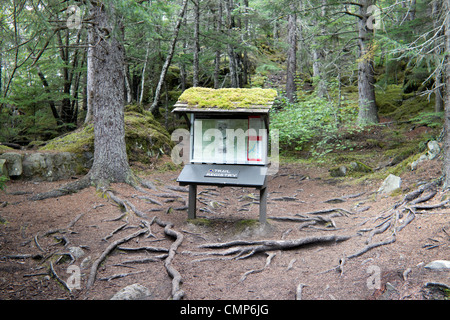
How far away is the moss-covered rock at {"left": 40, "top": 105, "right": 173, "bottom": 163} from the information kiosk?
216 inches

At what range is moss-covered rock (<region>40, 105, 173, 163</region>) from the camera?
10180mm

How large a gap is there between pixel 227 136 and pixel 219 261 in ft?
8.23

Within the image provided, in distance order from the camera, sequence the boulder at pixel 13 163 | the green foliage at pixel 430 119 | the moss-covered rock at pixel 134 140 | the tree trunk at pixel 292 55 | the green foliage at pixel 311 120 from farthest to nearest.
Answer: the tree trunk at pixel 292 55, the green foliage at pixel 311 120, the moss-covered rock at pixel 134 140, the green foliage at pixel 430 119, the boulder at pixel 13 163

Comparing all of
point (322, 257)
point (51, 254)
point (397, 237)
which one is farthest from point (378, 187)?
point (51, 254)

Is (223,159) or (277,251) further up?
(223,159)

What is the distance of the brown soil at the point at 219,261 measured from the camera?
3.69 meters

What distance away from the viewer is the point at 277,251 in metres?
5.07

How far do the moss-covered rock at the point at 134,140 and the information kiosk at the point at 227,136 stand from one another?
216 inches

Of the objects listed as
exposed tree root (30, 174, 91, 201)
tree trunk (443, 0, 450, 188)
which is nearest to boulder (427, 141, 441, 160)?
tree trunk (443, 0, 450, 188)

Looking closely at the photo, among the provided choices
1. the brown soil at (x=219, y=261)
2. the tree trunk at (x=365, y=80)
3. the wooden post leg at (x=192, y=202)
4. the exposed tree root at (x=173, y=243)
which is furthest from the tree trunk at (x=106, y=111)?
the tree trunk at (x=365, y=80)

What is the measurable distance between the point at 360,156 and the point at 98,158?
33.0 ft

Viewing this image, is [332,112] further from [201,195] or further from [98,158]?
[98,158]

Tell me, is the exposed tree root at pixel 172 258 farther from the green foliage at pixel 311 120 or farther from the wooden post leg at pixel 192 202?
the green foliage at pixel 311 120

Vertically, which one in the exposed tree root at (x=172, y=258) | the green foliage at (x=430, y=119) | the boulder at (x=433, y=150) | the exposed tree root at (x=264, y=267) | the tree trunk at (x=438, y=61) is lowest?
the exposed tree root at (x=264, y=267)
